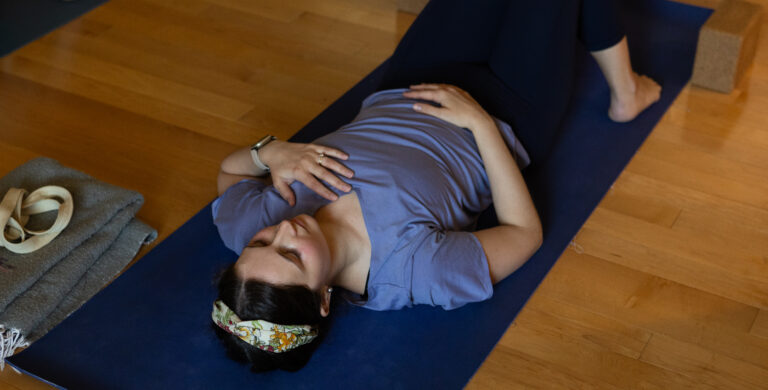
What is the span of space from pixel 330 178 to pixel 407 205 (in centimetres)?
18

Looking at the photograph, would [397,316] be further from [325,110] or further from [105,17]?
[105,17]

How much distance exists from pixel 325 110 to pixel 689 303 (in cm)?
128


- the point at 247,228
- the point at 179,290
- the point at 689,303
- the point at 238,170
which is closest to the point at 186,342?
the point at 179,290

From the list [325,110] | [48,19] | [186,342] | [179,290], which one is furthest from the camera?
[48,19]

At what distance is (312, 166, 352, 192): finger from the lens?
1756 mm

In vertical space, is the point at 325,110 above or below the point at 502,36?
below

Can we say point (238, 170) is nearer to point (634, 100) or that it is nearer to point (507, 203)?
point (507, 203)

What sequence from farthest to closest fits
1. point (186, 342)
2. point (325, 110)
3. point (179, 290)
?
point (325, 110) → point (179, 290) → point (186, 342)

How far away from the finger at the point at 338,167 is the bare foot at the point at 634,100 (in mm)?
1066

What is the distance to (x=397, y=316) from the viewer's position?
1.87 metres

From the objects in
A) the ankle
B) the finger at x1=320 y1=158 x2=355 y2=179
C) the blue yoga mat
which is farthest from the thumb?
the blue yoga mat

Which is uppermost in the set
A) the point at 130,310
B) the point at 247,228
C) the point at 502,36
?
the point at 502,36

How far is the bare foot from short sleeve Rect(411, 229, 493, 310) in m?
0.95

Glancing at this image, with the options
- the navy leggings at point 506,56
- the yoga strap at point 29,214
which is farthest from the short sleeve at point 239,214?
the navy leggings at point 506,56
